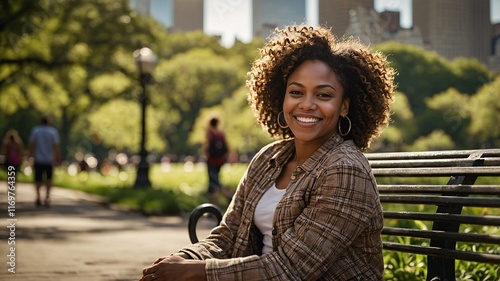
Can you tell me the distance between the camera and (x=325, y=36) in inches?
131

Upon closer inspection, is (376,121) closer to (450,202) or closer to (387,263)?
(450,202)

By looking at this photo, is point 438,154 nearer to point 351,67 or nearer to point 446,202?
point 446,202

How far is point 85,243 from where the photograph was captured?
9.12 metres

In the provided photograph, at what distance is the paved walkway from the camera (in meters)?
6.69

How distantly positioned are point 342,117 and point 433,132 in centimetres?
936

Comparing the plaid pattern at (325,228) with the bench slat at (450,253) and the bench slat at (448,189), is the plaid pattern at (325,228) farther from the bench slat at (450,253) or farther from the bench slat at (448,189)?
the bench slat at (448,189)

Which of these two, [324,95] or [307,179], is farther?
[324,95]

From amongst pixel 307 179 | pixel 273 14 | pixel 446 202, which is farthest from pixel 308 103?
pixel 273 14

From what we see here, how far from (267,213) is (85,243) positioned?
6.24m

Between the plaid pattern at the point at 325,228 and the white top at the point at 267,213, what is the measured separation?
0.11 meters

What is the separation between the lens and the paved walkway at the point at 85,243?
6691 millimetres

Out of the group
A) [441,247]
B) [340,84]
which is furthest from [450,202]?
[340,84]

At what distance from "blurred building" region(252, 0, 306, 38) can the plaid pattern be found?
6.37 meters

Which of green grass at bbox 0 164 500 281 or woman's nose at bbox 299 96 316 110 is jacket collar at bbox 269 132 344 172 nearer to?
woman's nose at bbox 299 96 316 110
